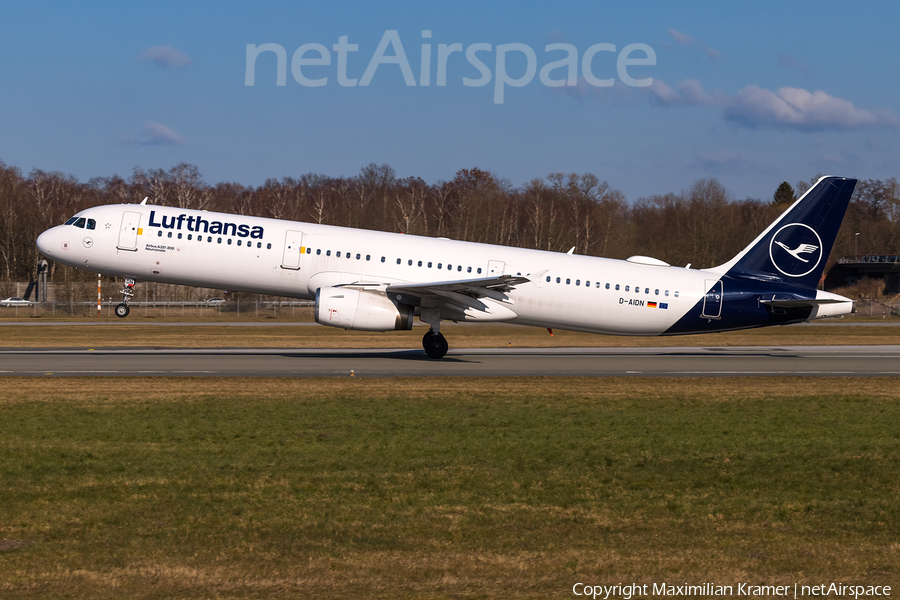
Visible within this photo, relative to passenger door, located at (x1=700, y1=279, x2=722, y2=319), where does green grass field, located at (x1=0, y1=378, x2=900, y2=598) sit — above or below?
below

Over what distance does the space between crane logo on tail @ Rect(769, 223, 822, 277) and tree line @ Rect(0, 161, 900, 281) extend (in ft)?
Answer: 205

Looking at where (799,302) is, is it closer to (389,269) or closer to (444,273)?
(444,273)

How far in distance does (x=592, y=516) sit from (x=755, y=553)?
2007 mm

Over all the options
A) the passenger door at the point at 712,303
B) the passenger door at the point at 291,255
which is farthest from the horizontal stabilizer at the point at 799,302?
the passenger door at the point at 291,255

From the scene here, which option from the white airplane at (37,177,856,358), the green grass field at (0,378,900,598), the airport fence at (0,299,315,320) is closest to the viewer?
the green grass field at (0,378,900,598)

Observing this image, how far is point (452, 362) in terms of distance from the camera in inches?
1166

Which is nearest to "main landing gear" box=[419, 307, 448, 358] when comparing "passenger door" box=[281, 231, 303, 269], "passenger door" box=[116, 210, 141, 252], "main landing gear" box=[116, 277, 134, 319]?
"passenger door" box=[281, 231, 303, 269]

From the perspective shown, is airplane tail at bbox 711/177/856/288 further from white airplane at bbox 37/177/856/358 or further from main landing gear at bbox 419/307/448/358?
main landing gear at bbox 419/307/448/358

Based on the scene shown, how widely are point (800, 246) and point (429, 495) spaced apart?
85.0 feet

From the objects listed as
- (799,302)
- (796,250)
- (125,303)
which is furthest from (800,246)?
(125,303)

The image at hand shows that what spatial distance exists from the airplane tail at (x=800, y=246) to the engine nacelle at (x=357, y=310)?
12929 millimetres

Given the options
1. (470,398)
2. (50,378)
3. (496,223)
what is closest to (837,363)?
(470,398)

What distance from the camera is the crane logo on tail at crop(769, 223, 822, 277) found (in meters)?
32.6

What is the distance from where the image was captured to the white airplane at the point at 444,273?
29438 millimetres
